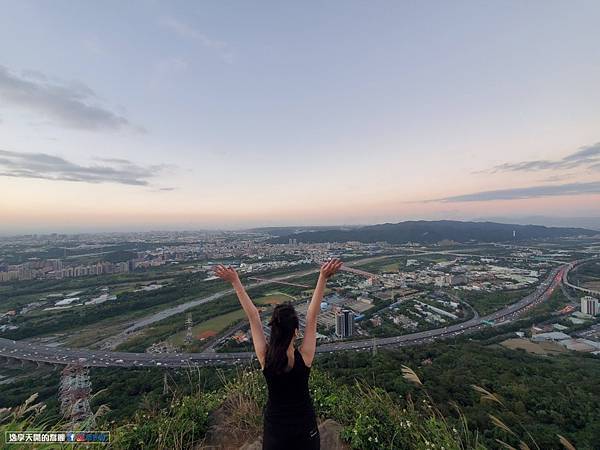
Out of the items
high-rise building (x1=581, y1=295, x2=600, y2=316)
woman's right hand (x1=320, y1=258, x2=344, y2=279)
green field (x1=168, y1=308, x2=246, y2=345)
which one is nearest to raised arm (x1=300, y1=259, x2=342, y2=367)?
woman's right hand (x1=320, y1=258, x2=344, y2=279)

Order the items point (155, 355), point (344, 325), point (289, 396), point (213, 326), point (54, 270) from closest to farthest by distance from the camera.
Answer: point (289, 396), point (155, 355), point (344, 325), point (213, 326), point (54, 270)

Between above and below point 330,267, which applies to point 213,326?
below

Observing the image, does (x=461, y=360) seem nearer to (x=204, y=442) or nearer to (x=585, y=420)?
(x=585, y=420)

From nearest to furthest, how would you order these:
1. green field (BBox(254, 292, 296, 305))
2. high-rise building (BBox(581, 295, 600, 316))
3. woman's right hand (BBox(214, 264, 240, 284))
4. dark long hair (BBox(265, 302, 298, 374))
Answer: dark long hair (BBox(265, 302, 298, 374)) < woman's right hand (BBox(214, 264, 240, 284)) < high-rise building (BBox(581, 295, 600, 316)) < green field (BBox(254, 292, 296, 305))

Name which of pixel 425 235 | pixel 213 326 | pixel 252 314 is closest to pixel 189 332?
pixel 213 326

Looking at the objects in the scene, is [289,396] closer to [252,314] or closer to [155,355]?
[252,314]

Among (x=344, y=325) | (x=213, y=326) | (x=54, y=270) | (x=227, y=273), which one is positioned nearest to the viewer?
(x=227, y=273)

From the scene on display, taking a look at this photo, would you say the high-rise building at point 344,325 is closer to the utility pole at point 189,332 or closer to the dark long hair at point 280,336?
the utility pole at point 189,332

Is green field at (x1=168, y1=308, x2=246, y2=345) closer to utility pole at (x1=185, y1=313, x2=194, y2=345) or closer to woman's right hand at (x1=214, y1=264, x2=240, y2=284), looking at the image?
utility pole at (x1=185, y1=313, x2=194, y2=345)
